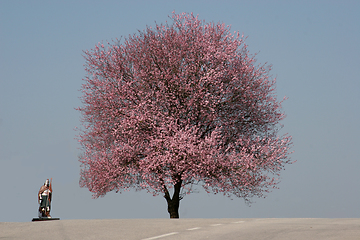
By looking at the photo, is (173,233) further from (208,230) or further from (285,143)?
(285,143)

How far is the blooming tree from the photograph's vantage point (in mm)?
23750

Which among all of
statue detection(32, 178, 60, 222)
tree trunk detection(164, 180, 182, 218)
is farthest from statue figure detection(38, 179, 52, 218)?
tree trunk detection(164, 180, 182, 218)

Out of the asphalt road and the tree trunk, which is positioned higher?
the tree trunk

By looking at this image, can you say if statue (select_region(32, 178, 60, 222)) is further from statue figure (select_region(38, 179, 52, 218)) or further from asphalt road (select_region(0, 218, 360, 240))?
asphalt road (select_region(0, 218, 360, 240))

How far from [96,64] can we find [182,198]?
30.2ft

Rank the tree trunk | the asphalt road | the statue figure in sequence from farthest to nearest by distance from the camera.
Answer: the tree trunk < the statue figure < the asphalt road

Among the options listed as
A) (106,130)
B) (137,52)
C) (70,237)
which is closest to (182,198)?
(106,130)

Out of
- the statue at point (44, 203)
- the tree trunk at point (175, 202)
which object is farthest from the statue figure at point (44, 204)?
the tree trunk at point (175, 202)

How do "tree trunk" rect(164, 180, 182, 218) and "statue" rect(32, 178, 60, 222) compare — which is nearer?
"statue" rect(32, 178, 60, 222)

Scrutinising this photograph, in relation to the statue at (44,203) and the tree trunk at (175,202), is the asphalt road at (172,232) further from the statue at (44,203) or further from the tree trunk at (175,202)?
the tree trunk at (175,202)

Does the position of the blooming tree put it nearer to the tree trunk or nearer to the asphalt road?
the tree trunk

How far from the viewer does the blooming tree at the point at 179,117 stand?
77.9 ft

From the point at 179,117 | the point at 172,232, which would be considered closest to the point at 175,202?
the point at 179,117

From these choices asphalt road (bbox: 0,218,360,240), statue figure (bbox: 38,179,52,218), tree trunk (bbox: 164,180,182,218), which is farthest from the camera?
tree trunk (bbox: 164,180,182,218)
